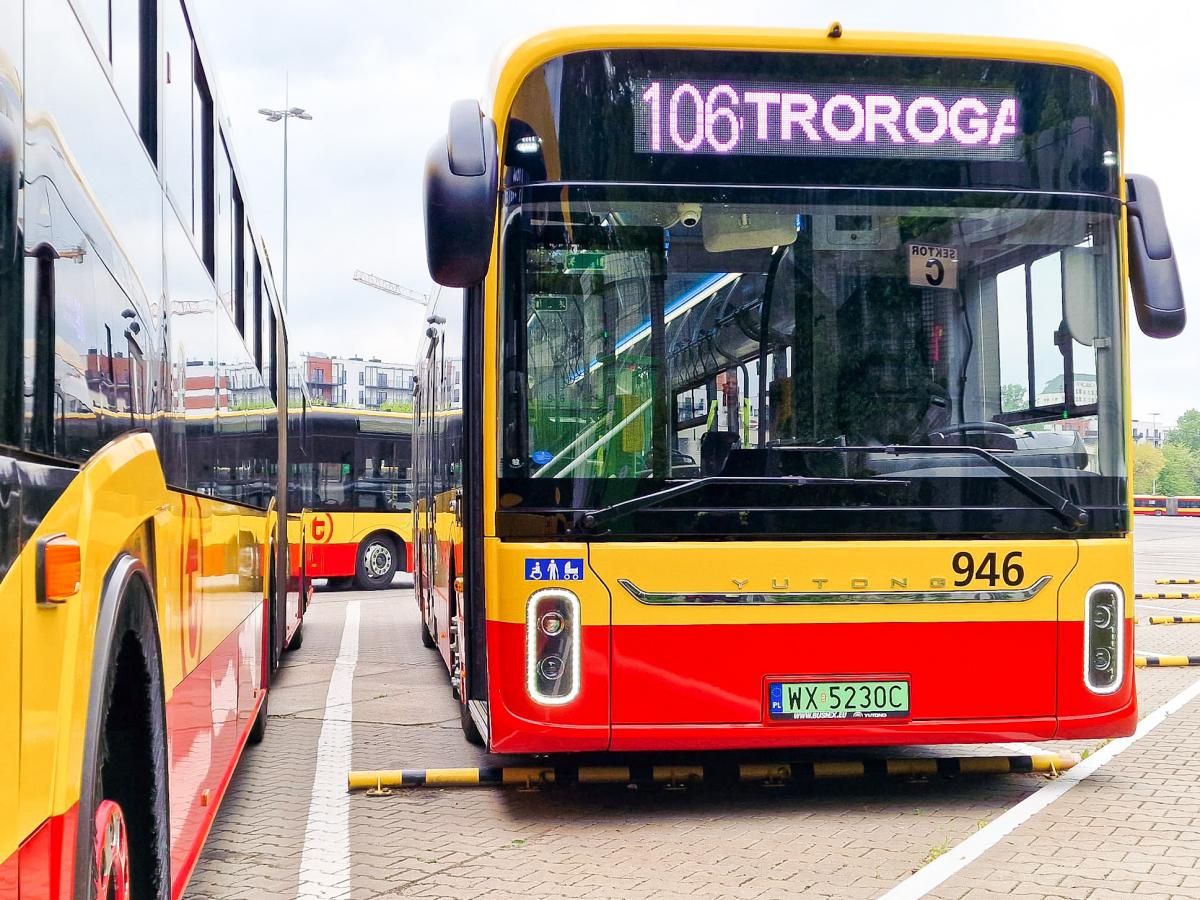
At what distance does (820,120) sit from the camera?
6.46 meters

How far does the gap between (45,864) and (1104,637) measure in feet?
17.0

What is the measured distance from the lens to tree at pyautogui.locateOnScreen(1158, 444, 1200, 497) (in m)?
136

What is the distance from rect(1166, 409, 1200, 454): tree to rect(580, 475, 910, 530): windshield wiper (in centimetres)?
17020

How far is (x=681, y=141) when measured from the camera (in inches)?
251

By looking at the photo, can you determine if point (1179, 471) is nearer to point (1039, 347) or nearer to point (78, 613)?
point (1039, 347)

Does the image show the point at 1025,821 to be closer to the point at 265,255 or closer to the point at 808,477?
the point at 808,477

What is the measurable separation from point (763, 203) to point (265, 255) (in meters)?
5.60

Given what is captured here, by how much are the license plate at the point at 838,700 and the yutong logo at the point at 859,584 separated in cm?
41

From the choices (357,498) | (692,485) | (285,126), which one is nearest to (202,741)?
(692,485)

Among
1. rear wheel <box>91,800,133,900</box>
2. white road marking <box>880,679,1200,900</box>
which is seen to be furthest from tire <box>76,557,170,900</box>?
white road marking <box>880,679,1200,900</box>

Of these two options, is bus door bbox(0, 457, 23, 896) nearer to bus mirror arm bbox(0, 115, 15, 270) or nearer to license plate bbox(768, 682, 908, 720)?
bus mirror arm bbox(0, 115, 15, 270)

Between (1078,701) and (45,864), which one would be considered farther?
(1078,701)

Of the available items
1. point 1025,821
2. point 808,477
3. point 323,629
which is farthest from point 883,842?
point 323,629

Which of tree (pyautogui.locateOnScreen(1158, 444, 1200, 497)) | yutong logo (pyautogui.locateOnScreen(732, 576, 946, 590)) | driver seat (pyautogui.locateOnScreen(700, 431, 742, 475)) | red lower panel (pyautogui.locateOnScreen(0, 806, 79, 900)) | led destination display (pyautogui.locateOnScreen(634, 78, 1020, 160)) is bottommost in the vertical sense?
red lower panel (pyautogui.locateOnScreen(0, 806, 79, 900))
